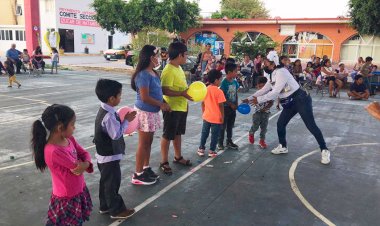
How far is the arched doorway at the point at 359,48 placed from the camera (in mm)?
22125

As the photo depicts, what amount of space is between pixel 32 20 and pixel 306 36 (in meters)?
28.6

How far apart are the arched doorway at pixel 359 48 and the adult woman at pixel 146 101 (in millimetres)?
21487

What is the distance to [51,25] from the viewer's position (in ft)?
134

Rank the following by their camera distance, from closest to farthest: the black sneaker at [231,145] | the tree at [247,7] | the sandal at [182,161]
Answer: the sandal at [182,161] < the black sneaker at [231,145] < the tree at [247,7]

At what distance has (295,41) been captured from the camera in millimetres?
24828

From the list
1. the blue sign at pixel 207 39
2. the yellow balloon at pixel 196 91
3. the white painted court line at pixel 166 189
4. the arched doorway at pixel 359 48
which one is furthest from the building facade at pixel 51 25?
the yellow balloon at pixel 196 91

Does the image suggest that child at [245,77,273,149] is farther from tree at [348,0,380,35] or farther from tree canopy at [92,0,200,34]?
tree canopy at [92,0,200,34]

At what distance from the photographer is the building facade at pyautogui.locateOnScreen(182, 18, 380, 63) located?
2277 centimetres

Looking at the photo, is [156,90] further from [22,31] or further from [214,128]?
[22,31]

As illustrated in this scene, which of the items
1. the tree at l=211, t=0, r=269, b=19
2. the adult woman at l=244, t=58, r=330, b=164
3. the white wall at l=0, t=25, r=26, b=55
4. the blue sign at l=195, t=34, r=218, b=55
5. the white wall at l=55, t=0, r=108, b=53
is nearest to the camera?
the adult woman at l=244, t=58, r=330, b=164

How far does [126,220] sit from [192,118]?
18.3 ft

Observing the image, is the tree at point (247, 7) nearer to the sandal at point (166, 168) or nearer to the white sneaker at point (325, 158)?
the white sneaker at point (325, 158)

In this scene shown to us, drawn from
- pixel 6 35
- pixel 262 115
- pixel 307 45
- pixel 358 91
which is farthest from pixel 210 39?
pixel 6 35

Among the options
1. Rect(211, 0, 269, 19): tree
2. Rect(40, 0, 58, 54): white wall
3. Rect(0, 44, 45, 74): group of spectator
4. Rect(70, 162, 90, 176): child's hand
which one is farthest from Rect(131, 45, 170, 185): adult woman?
Rect(211, 0, 269, 19): tree
